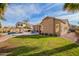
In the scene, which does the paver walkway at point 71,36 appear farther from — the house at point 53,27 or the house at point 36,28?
the house at point 36,28

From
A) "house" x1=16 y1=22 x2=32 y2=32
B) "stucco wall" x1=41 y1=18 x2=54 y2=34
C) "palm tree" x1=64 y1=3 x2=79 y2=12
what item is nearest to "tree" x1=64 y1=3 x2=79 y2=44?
"palm tree" x1=64 y1=3 x2=79 y2=12

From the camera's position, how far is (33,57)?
3.66 feet

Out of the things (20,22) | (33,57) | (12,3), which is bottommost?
(33,57)

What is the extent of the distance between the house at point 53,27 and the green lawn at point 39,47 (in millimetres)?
51

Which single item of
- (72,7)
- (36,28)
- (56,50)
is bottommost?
(56,50)

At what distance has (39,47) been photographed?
1120mm

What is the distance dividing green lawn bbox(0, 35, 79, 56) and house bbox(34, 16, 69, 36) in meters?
0.05

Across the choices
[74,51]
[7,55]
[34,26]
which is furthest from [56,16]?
[7,55]

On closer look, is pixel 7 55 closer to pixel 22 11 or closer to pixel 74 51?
pixel 22 11

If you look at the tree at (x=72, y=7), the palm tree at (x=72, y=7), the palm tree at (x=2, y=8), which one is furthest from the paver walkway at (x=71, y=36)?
the palm tree at (x=2, y=8)

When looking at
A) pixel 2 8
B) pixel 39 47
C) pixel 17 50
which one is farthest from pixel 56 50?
pixel 2 8

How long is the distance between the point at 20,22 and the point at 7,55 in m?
0.25

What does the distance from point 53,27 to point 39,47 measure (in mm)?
179

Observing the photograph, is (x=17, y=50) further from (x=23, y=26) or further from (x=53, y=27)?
(x=53, y=27)
